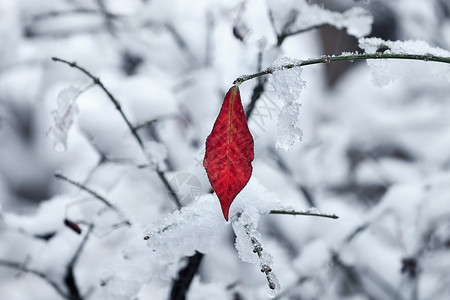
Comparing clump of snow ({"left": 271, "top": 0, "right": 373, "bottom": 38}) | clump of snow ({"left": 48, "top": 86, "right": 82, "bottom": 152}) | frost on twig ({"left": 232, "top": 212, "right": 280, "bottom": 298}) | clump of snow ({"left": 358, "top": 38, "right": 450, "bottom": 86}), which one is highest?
clump of snow ({"left": 271, "top": 0, "right": 373, "bottom": 38})

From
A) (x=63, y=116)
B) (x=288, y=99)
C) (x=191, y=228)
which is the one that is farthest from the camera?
(x=63, y=116)

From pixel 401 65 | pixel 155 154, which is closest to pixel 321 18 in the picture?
pixel 401 65

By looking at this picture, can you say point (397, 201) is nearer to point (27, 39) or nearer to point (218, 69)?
point (218, 69)

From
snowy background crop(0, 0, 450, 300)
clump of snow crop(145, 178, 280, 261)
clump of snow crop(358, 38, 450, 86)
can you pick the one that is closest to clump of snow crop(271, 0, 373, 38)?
snowy background crop(0, 0, 450, 300)

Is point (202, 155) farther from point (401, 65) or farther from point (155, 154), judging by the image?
point (401, 65)

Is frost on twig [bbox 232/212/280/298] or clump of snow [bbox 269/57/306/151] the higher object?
clump of snow [bbox 269/57/306/151]

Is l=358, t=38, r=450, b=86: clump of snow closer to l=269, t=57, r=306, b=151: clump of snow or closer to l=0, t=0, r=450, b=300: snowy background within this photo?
l=0, t=0, r=450, b=300: snowy background

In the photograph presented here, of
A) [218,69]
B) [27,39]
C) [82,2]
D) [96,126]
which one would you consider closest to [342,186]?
[218,69]
